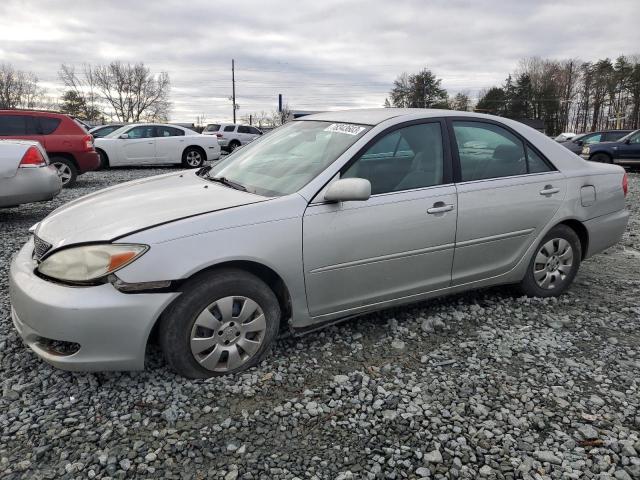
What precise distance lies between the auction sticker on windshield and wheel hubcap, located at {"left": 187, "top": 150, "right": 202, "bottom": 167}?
12.4 m

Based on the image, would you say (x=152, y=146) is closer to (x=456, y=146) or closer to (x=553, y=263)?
(x=456, y=146)

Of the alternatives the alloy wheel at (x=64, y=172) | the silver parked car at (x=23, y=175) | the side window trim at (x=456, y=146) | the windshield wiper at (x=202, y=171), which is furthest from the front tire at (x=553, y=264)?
the alloy wheel at (x=64, y=172)

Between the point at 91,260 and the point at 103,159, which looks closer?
the point at 91,260

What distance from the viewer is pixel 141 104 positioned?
69.9 meters

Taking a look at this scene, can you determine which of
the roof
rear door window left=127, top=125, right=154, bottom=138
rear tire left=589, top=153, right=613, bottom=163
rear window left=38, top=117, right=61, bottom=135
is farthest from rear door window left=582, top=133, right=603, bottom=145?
rear window left=38, top=117, right=61, bottom=135

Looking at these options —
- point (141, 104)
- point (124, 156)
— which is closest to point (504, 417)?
point (124, 156)

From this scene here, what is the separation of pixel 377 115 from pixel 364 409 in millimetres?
1984

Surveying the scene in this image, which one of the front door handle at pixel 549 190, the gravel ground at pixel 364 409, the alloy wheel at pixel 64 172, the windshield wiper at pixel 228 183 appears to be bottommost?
the gravel ground at pixel 364 409

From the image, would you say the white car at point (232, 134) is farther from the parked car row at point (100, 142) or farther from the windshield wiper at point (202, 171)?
the windshield wiper at point (202, 171)

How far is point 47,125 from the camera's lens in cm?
995

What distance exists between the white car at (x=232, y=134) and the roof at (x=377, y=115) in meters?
21.2

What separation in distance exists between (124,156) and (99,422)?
42.4 ft

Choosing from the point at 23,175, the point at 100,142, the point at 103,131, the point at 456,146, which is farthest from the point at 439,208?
the point at 103,131

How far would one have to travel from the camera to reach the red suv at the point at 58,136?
31.9ft
